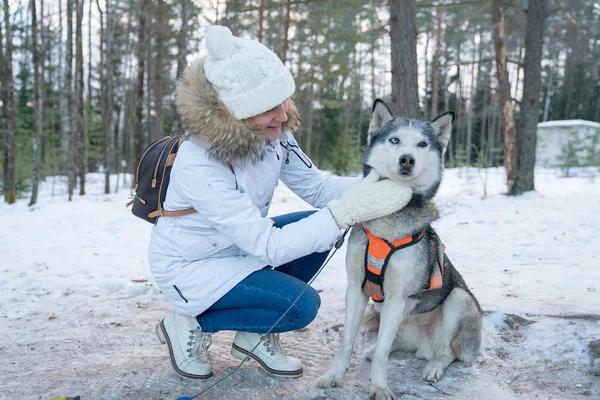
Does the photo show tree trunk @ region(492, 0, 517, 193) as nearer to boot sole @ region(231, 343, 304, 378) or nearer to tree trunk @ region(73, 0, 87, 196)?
boot sole @ region(231, 343, 304, 378)

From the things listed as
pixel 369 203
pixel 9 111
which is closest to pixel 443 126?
pixel 369 203

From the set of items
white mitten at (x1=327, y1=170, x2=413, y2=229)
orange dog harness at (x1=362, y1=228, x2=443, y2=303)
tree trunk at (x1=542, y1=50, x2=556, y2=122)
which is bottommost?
orange dog harness at (x1=362, y1=228, x2=443, y2=303)

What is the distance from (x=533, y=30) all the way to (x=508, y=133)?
2.28 metres

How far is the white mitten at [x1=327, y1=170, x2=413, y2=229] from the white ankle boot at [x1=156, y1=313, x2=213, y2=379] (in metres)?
1.06

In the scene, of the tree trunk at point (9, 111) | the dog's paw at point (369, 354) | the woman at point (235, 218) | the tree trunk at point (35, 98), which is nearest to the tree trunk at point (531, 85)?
the dog's paw at point (369, 354)

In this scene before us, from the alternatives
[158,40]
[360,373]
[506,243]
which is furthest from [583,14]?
[360,373]

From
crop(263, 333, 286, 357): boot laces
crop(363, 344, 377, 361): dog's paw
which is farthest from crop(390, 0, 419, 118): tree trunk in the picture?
crop(263, 333, 286, 357): boot laces

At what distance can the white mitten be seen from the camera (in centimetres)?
224

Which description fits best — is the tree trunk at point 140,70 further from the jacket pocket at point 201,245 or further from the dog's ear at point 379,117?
the dog's ear at point 379,117

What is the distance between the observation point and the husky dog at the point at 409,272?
92.2 inches

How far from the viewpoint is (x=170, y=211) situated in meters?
2.45

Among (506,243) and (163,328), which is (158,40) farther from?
(163,328)

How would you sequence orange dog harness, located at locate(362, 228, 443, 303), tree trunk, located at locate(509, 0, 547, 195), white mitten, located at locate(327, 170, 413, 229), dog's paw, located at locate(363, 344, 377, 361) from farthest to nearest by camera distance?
tree trunk, located at locate(509, 0, 547, 195), dog's paw, located at locate(363, 344, 377, 361), orange dog harness, located at locate(362, 228, 443, 303), white mitten, located at locate(327, 170, 413, 229)

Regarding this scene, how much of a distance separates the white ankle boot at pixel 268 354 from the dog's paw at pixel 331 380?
21 cm
